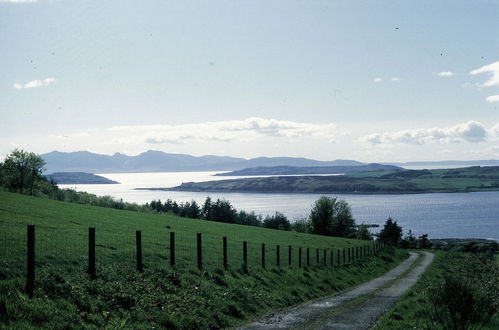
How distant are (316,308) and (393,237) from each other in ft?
379

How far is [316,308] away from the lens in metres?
21.8

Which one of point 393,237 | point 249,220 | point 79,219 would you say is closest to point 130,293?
point 79,219

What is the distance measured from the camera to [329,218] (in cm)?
14800

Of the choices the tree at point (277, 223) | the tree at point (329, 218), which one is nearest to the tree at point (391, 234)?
the tree at point (329, 218)

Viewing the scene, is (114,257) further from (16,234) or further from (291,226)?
(291,226)

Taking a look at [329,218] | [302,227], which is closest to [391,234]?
[329,218]

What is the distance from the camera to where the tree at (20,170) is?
350 feet

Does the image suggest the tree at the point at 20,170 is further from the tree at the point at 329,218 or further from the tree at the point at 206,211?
the tree at the point at 329,218

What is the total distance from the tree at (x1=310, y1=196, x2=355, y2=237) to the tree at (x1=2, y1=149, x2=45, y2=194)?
78078 mm

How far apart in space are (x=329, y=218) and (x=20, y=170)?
8535 centimetres

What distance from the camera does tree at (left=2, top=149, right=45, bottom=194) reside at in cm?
10681

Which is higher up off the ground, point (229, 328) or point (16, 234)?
point (16, 234)

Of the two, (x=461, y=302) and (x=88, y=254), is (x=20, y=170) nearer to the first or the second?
(x=88, y=254)

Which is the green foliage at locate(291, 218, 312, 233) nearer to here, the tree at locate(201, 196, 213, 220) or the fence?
the tree at locate(201, 196, 213, 220)
